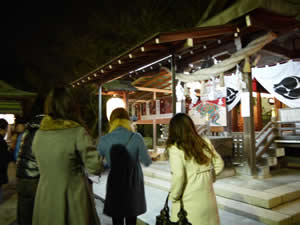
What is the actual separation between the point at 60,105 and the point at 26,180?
58.6 inches

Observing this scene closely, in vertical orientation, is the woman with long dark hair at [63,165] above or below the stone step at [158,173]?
above

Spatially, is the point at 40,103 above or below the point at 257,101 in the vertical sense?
below

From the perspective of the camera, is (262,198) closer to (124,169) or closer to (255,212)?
(255,212)

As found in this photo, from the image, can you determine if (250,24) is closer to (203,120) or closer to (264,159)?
(264,159)

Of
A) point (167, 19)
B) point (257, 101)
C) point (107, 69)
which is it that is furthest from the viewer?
point (167, 19)

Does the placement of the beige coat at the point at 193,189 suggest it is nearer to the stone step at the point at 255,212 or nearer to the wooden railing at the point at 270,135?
the stone step at the point at 255,212

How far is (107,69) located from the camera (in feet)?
28.7

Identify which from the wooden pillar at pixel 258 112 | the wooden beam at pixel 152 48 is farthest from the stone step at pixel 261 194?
the wooden pillar at pixel 258 112

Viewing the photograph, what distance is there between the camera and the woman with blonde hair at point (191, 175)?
2592mm

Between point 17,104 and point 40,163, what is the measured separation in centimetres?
1471

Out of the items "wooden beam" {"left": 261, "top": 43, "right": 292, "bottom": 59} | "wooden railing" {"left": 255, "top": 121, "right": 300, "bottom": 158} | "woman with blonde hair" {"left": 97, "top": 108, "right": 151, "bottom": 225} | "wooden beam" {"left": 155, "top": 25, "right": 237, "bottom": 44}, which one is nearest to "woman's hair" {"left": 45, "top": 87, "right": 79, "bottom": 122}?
"woman with blonde hair" {"left": 97, "top": 108, "right": 151, "bottom": 225}


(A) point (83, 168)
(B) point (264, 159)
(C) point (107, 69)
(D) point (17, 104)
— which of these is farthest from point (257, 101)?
(D) point (17, 104)

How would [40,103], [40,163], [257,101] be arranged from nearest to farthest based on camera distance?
[40,163] → [40,103] → [257,101]

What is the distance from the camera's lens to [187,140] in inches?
104
